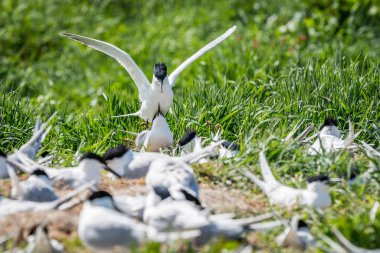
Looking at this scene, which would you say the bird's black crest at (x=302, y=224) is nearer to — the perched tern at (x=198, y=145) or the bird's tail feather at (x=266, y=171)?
the bird's tail feather at (x=266, y=171)

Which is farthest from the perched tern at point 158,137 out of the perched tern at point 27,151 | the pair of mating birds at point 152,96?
the perched tern at point 27,151

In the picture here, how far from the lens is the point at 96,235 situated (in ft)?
12.9

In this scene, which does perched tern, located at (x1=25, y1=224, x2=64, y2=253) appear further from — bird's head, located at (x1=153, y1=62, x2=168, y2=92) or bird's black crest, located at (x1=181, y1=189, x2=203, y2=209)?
bird's head, located at (x1=153, y1=62, x2=168, y2=92)

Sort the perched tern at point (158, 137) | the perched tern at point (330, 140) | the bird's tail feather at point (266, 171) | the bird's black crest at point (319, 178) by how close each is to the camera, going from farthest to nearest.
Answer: the perched tern at point (158, 137) < the perched tern at point (330, 140) < the bird's tail feather at point (266, 171) < the bird's black crest at point (319, 178)

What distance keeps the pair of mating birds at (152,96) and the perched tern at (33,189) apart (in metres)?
1.44

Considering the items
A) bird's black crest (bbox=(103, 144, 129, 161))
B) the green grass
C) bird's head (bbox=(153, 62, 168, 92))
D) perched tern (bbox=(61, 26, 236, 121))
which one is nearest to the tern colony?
bird's black crest (bbox=(103, 144, 129, 161))

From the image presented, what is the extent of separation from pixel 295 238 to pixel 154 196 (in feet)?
2.57

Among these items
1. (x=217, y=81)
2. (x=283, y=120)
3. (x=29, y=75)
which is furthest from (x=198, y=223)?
(x=29, y=75)

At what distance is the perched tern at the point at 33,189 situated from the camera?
452cm

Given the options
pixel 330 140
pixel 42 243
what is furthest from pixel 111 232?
pixel 330 140

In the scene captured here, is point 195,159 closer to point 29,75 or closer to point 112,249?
point 112,249

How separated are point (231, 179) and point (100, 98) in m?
3.62

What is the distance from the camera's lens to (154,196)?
14.5 ft

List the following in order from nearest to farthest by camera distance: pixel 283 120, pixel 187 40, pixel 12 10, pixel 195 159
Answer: pixel 195 159 → pixel 283 120 → pixel 187 40 → pixel 12 10
